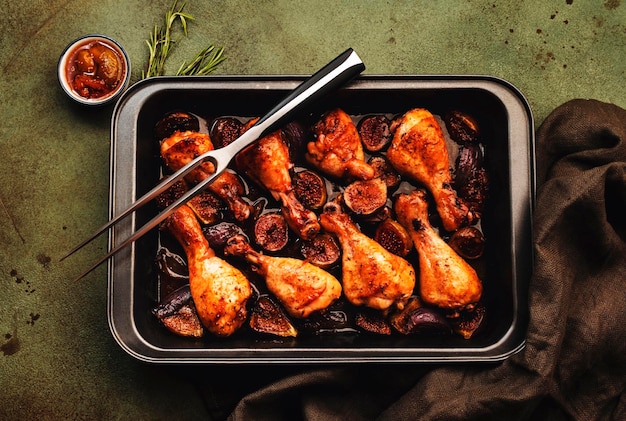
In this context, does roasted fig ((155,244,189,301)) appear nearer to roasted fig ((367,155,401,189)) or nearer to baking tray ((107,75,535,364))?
baking tray ((107,75,535,364))

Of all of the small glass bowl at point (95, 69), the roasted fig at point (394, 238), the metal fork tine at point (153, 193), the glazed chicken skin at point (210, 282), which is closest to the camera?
the metal fork tine at point (153, 193)

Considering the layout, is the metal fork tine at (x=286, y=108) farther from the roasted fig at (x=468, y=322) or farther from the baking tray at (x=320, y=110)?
the roasted fig at (x=468, y=322)

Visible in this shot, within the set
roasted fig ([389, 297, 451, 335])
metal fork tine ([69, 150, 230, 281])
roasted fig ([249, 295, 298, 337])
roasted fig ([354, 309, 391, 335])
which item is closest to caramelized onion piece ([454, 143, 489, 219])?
roasted fig ([389, 297, 451, 335])

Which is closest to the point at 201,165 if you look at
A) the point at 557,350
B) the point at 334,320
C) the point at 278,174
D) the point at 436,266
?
the point at 278,174

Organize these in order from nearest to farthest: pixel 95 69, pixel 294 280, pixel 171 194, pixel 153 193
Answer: pixel 153 193 → pixel 294 280 → pixel 171 194 → pixel 95 69

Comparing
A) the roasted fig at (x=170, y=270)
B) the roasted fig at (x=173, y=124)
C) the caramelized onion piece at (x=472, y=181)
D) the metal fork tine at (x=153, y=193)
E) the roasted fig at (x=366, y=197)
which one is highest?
the roasted fig at (x=173, y=124)

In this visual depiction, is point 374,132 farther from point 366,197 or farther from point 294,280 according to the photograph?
point 294,280

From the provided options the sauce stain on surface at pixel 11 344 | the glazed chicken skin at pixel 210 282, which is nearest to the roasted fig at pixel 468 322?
the glazed chicken skin at pixel 210 282
